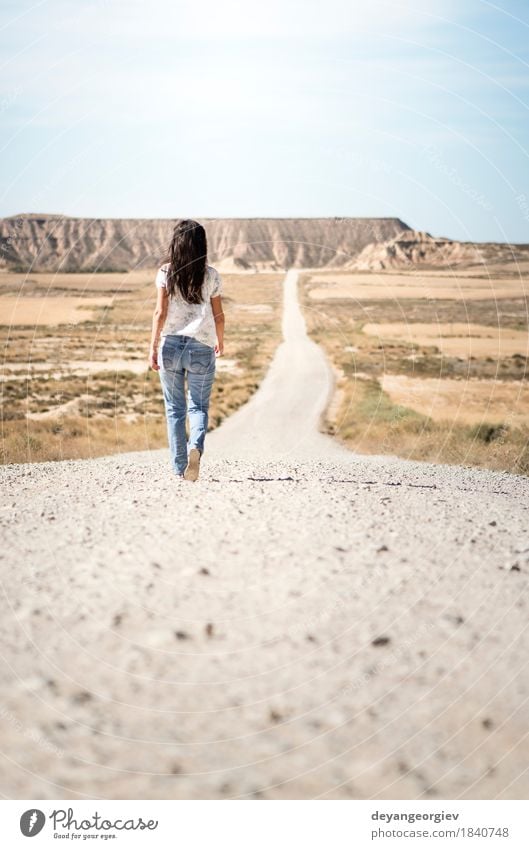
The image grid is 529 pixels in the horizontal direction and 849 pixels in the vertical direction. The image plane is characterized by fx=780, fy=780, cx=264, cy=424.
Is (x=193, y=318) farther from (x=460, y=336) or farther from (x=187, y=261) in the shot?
(x=460, y=336)

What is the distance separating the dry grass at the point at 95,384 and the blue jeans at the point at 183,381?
9.39 meters

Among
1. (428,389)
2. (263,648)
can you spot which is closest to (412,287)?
(428,389)

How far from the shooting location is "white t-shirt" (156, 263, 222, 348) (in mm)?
8219

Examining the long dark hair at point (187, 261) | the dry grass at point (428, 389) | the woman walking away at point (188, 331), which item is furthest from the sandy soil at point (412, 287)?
the long dark hair at point (187, 261)

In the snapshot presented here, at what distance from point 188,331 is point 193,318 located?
5.9 inches

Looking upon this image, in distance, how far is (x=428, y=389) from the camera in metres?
36.2

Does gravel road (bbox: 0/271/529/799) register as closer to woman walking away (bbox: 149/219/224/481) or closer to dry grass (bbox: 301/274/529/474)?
woman walking away (bbox: 149/219/224/481)

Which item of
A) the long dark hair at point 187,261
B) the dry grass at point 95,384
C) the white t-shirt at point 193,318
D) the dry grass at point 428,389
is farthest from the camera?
the dry grass at point 95,384

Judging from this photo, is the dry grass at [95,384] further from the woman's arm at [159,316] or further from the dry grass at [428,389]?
the woman's arm at [159,316]

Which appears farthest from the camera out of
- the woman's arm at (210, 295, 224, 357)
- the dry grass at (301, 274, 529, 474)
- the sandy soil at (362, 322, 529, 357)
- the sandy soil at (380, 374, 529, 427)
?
the sandy soil at (362, 322, 529, 357)

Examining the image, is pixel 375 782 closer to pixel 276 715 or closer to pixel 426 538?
pixel 276 715

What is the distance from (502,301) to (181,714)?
97931 mm

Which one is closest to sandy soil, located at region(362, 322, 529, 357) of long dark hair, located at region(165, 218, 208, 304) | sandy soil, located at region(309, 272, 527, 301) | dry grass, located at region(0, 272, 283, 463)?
dry grass, located at region(0, 272, 283, 463)

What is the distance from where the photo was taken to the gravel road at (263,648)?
431 cm
